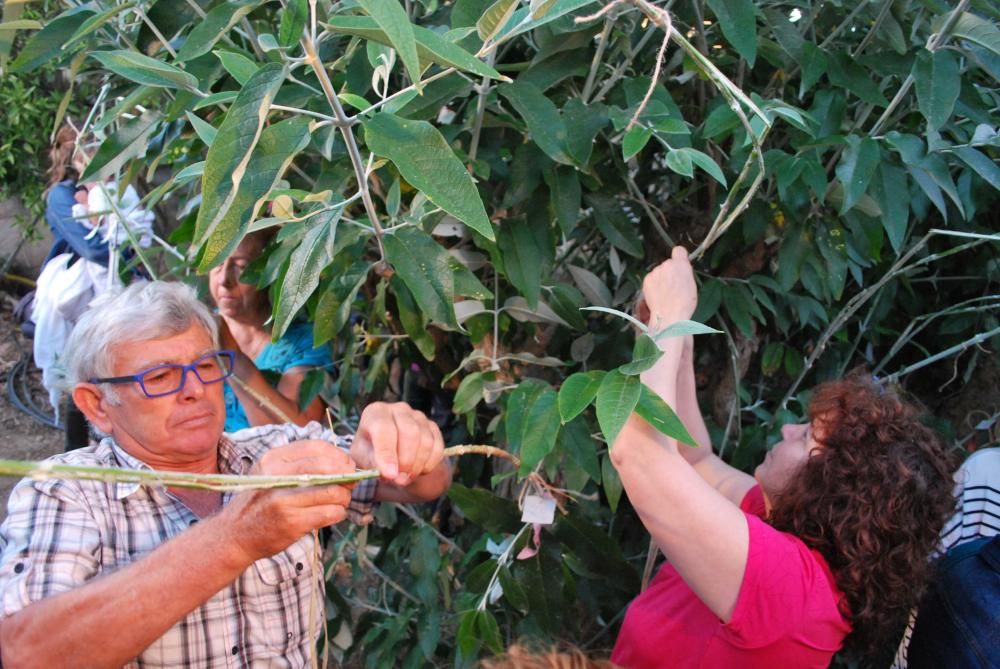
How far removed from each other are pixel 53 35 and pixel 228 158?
750 millimetres

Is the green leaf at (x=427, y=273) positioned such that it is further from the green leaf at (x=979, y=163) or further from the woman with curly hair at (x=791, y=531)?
the green leaf at (x=979, y=163)

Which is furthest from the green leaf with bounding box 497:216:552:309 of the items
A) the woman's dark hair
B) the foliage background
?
the woman's dark hair

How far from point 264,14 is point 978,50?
1378 millimetres

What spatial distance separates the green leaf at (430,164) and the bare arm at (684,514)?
53 cm

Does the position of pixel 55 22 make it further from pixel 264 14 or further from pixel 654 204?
pixel 654 204

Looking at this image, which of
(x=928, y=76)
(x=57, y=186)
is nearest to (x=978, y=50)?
(x=928, y=76)

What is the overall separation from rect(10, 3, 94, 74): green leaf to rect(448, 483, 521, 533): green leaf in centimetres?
104

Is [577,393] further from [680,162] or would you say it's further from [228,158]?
[228,158]

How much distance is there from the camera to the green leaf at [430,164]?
1038mm

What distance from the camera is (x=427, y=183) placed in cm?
104

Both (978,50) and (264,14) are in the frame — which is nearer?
(978,50)

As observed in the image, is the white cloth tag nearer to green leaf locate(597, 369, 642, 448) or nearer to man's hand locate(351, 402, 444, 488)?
man's hand locate(351, 402, 444, 488)

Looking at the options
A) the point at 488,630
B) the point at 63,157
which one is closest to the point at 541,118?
the point at 488,630

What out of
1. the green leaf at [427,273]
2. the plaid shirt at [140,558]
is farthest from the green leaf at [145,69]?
the plaid shirt at [140,558]
